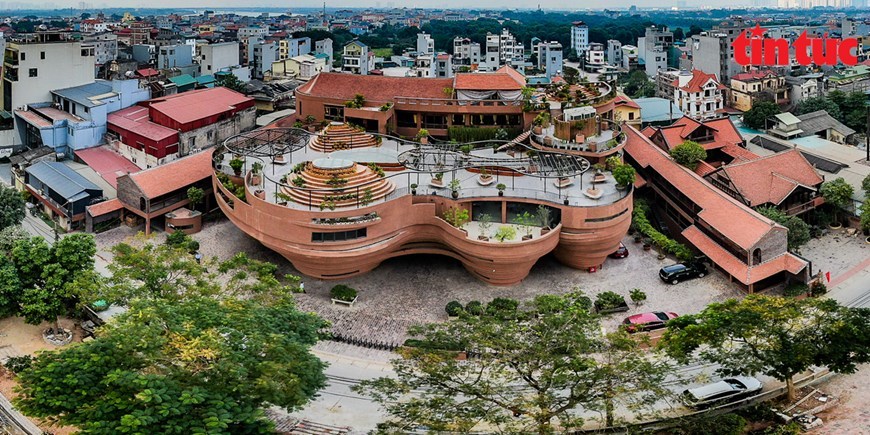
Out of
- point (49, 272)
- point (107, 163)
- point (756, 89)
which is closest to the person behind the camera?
point (49, 272)

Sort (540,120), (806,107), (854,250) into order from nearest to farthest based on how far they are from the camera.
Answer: (854,250), (540,120), (806,107)

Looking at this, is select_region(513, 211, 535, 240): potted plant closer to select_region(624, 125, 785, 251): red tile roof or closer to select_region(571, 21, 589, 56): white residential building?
select_region(624, 125, 785, 251): red tile roof

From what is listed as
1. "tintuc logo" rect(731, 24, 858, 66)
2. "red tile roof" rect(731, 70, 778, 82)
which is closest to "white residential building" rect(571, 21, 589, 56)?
"tintuc logo" rect(731, 24, 858, 66)

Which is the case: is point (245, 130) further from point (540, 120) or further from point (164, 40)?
point (164, 40)

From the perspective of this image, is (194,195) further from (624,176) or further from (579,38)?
(579,38)

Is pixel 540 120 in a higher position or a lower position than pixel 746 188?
higher

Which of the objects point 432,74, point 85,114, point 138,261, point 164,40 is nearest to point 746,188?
point 138,261

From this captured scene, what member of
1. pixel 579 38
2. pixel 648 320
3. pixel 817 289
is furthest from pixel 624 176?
pixel 579 38
